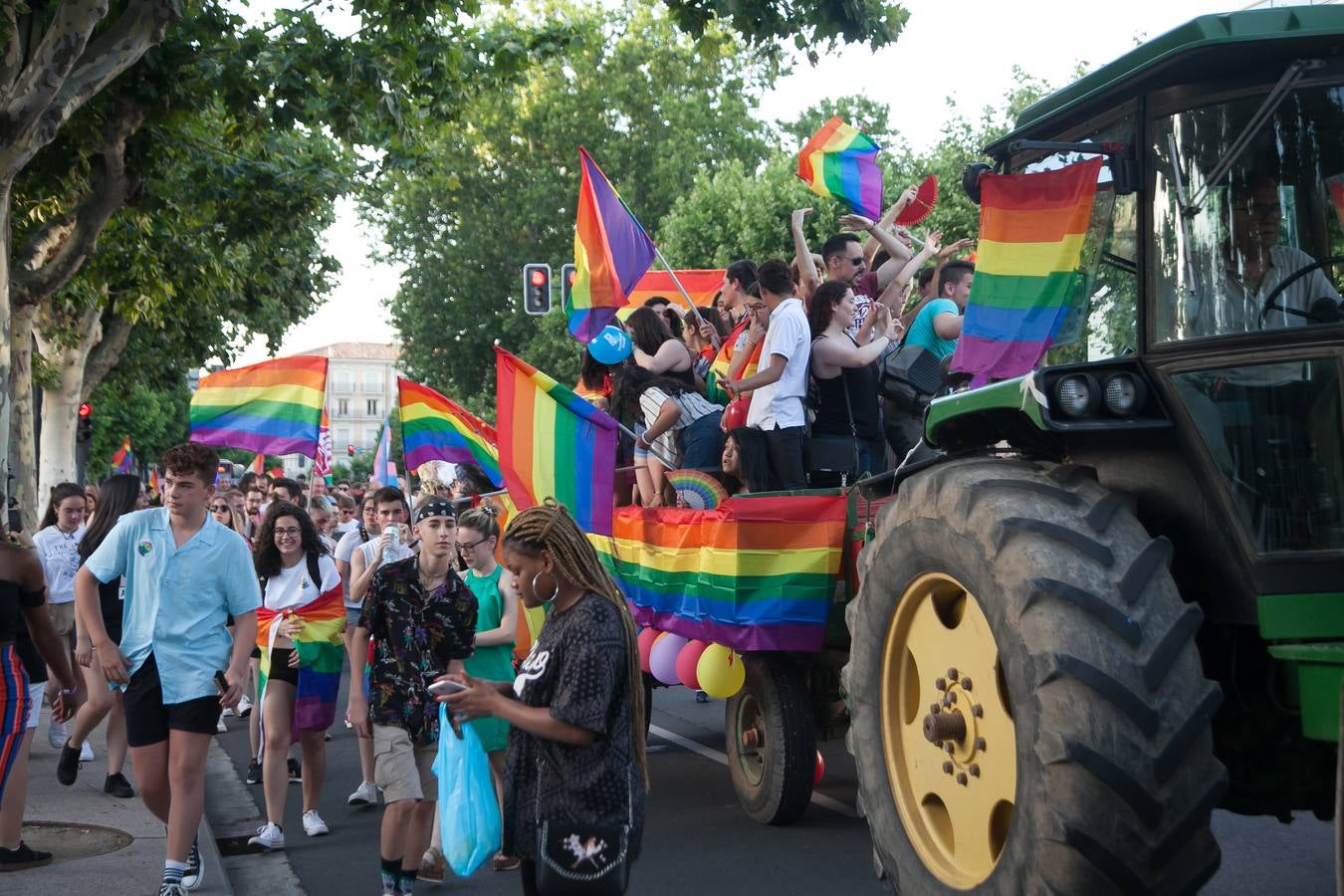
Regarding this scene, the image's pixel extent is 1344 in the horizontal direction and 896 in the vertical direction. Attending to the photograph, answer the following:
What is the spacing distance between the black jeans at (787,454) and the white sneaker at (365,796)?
10.5 ft

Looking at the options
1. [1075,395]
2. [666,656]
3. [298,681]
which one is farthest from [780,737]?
[1075,395]

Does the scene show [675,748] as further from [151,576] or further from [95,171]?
[95,171]

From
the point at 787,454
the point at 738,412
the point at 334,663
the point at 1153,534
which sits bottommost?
the point at 334,663

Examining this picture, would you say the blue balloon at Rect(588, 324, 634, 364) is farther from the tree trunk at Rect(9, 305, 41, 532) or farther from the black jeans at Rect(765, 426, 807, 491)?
the tree trunk at Rect(9, 305, 41, 532)

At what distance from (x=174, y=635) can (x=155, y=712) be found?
351 mm

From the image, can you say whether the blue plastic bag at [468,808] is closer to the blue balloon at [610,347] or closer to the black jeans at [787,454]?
the black jeans at [787,454]

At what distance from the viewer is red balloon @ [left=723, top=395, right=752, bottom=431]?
8141mm

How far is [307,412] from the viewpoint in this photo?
1377cm

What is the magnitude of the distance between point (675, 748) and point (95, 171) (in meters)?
8.81

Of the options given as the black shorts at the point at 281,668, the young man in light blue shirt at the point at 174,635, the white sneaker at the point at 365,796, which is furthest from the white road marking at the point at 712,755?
the young man in light blue shirt at the point at 174,635

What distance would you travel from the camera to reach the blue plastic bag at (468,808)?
5.04 meters

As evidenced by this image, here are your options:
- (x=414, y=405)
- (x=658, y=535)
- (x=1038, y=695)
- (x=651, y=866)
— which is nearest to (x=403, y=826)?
(x=651, y=866)

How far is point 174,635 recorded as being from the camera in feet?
22.1

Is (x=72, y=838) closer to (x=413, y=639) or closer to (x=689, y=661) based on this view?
(x=413, y=639)
